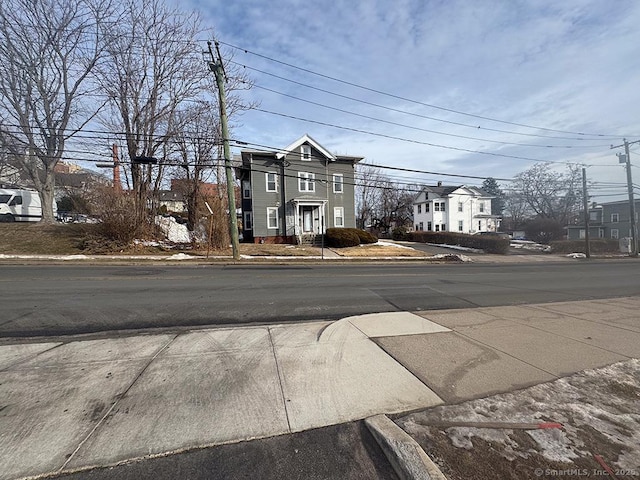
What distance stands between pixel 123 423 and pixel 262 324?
3.02 m

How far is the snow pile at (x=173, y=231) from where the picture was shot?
2178 cm

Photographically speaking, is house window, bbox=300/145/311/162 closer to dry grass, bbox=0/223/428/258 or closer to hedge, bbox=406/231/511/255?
dry grass, bbox=0/223/428/258

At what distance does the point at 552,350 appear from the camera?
4.37 metres

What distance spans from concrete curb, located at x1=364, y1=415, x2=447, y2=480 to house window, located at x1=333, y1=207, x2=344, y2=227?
26531mm

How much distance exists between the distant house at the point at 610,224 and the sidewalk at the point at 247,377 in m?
54.7

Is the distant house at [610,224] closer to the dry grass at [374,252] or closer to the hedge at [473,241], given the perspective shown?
the hedge at [473,241]

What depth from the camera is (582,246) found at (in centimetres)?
3225

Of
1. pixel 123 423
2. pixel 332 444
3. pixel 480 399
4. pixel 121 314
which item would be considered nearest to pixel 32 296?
pixel 121 314

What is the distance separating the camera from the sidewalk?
240 centimetres

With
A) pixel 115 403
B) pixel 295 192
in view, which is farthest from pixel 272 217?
pixel 115 403

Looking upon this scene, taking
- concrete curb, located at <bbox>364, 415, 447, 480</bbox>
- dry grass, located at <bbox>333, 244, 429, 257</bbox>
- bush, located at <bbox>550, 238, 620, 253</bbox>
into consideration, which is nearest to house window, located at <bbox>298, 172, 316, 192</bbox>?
dry grass, located at <bbox>333, 244, 429, 257</bbox>

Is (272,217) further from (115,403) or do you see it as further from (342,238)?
(115,403)

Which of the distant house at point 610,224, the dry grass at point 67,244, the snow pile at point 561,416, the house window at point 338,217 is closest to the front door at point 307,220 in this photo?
the house window at point 338,217

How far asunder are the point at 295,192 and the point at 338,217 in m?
4.86
